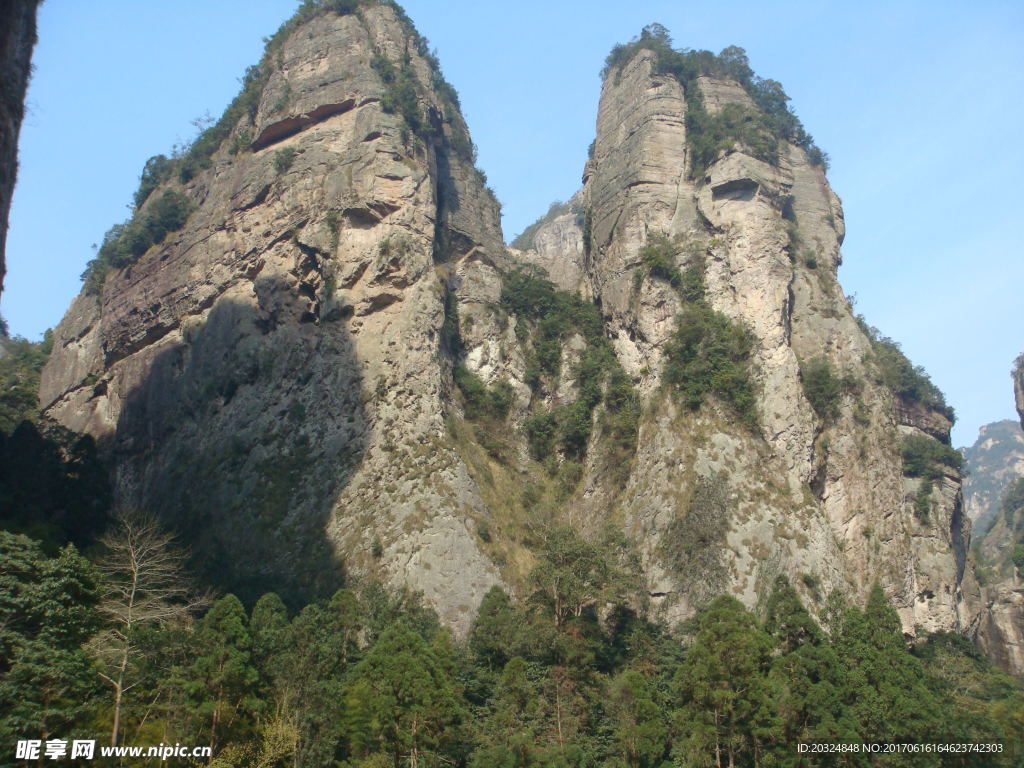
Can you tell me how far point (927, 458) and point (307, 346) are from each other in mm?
34286

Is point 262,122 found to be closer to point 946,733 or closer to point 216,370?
point 216,370

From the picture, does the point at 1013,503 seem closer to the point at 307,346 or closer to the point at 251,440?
the point at 307,346

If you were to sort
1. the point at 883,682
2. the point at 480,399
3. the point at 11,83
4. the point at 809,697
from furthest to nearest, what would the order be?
the point at 480,399 < the point at 883,682 < the point at 809,697 < the point at 11,83

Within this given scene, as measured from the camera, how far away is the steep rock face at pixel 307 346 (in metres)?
38.0

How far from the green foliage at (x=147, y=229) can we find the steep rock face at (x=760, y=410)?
83.6 feet

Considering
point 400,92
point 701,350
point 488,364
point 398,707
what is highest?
point 400,92

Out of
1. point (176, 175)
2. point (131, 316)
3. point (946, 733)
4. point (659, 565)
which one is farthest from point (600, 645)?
point (176, 175)

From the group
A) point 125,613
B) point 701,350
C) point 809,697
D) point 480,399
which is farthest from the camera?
point 480,399

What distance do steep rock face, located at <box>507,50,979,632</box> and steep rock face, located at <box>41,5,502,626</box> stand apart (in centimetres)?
856

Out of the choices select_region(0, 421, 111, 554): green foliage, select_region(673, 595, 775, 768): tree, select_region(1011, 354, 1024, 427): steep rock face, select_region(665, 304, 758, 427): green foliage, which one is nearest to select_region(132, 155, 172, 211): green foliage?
select_region(0, 421, 111, 554): green foliage

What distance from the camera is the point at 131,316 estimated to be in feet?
173

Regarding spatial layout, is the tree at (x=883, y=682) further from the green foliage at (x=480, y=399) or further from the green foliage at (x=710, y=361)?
the green foliage at (x=480, y=399)

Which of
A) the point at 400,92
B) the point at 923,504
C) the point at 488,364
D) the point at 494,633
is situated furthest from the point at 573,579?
the point at 400,92

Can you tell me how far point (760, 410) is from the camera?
4328cm
